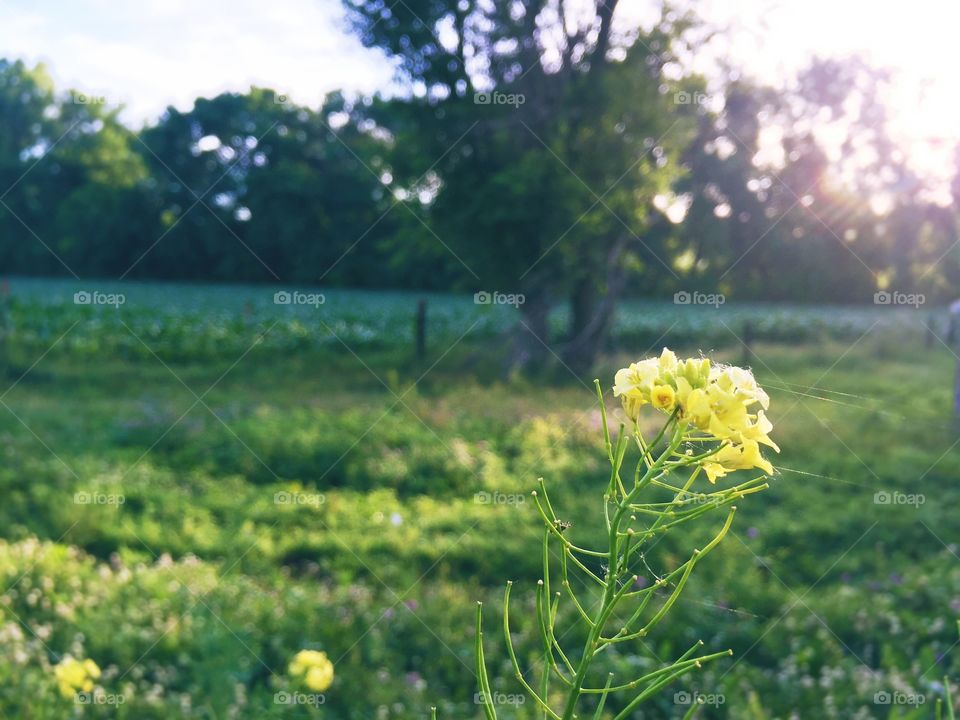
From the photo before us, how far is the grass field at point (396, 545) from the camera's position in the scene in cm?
300

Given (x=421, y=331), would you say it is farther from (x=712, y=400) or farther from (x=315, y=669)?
(x=712, y=400)

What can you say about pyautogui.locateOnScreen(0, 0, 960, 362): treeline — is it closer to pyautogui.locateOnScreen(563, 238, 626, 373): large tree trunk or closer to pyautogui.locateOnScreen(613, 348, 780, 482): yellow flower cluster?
pyautogui.locateOnScreen(563, 238, 626, 373): large tree trunk

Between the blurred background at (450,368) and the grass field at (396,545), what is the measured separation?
0.02 meters

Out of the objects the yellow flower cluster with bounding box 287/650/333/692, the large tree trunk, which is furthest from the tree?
the yellow flower cluster with bounding box 287/650/333/692

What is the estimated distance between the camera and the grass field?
3000 millimetres

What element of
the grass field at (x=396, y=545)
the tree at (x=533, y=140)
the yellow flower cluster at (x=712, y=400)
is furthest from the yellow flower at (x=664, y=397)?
the tree at (x=533, y=140)

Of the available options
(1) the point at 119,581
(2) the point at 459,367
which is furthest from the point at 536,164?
(1) the point at 119,581

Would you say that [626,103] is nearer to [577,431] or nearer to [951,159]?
[577,431]

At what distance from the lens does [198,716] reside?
105 inches

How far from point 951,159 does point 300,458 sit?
12298 millimetres

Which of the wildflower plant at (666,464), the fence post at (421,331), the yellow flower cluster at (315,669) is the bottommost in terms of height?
the yellow flower cluster at (315,669)

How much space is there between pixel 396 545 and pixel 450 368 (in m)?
6.22

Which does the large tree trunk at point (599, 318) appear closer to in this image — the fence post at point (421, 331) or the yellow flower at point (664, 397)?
the fence post at point (421, 331)

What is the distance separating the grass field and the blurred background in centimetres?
2
